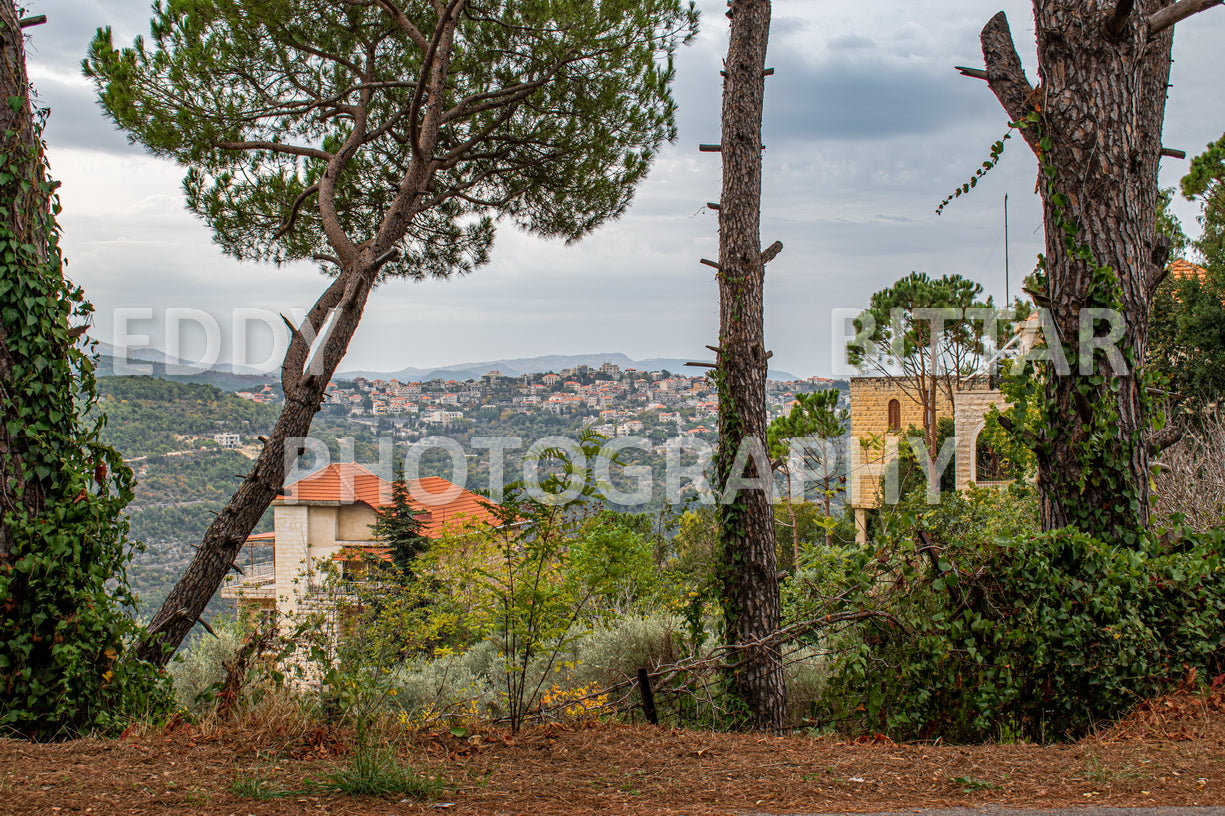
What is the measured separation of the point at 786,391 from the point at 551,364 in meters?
5.60

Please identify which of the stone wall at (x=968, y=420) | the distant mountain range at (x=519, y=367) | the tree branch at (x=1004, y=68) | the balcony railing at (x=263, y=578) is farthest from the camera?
the stone wall at (x=968, y=420)

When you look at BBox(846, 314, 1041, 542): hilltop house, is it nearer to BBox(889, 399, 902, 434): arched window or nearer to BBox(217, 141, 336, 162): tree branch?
BBox(889, 399, 902, 434): arched window

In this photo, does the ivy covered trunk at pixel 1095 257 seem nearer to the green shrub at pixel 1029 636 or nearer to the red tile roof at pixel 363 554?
the green shrub at pixel 1029 636

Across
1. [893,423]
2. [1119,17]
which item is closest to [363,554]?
[1119,17]

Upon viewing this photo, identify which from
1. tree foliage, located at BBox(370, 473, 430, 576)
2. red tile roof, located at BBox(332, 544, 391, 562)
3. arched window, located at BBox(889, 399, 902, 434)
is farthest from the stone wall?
red tile roof, located at BBox(332, 544, 391, 562)

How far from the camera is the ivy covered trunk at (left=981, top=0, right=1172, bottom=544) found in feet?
15.7

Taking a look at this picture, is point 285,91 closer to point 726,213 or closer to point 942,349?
point 726,213

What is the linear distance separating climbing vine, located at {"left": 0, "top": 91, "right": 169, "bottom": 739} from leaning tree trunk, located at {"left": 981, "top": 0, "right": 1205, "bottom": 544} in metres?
5.02

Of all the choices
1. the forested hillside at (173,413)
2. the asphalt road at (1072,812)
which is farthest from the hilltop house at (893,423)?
the asphalt road at (1072,812)

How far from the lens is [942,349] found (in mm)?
21469

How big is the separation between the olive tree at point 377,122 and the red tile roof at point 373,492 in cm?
712

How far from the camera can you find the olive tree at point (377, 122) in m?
7.65

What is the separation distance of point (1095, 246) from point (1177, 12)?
1290 millimetres

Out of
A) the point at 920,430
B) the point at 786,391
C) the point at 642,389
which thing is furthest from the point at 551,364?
the point at 920,430
